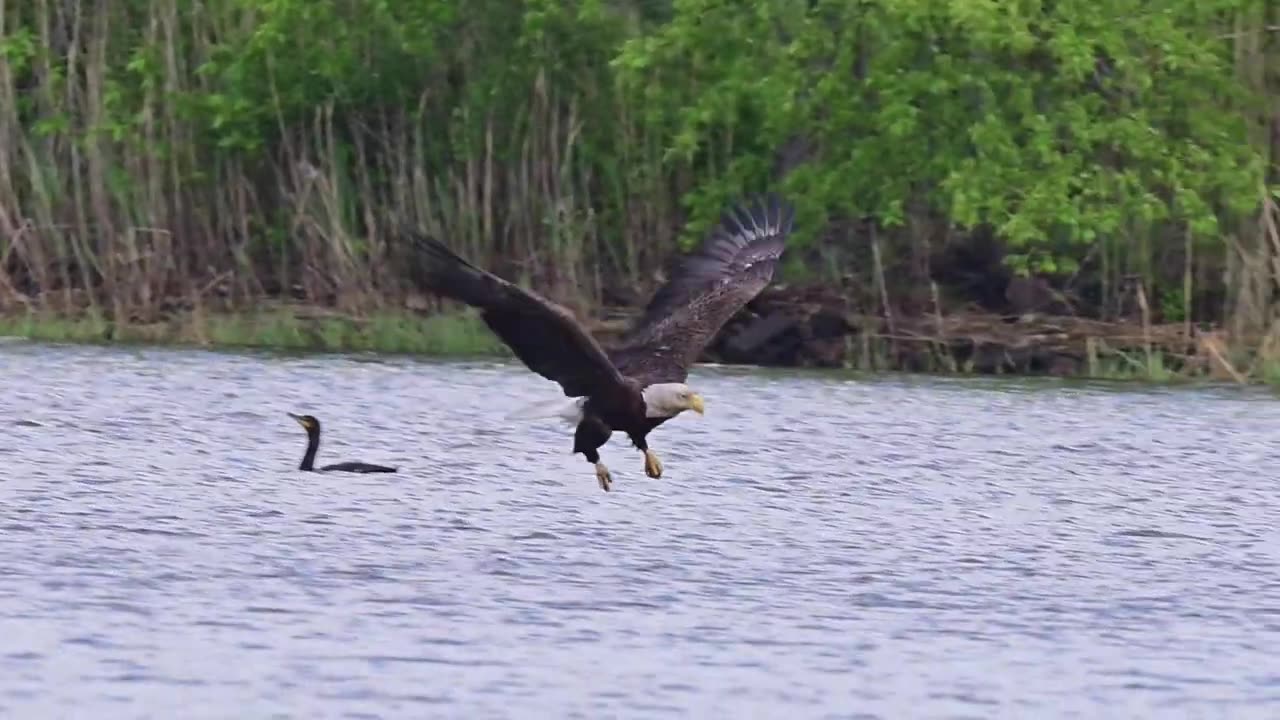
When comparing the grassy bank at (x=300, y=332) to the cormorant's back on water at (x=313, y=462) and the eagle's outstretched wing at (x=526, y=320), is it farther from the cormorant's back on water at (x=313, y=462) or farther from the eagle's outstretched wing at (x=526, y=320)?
the eagle's outstretched wing at (x=526, y=320)

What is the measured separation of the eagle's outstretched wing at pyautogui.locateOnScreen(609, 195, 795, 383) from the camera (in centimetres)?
1329

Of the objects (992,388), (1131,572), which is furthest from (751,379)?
(1131,572)

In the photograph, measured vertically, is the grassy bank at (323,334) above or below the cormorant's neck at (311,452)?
above

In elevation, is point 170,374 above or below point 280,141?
below

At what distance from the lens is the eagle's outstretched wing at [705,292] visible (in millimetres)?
13289

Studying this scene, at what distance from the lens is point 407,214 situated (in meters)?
24.5

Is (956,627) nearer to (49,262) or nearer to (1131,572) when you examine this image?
(1131,572)

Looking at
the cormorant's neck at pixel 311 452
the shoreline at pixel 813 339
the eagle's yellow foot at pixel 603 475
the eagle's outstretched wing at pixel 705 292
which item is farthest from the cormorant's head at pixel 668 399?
the shoreline at pixel 813 339

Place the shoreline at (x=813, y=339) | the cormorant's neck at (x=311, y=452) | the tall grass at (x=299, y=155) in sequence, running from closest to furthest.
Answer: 1. the cormorant's neck at (x=311, y=452)
2. the shoreline at (x=813, y=339)
3. the tall grass at (x=299, y=155)

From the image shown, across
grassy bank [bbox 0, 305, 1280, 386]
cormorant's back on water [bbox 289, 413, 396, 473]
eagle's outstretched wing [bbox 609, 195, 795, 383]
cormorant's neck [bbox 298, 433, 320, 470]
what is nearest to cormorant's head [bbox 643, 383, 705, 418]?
eagle's outstretched wing [bbox 609, 195, 795, 383]

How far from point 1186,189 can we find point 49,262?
9183mm

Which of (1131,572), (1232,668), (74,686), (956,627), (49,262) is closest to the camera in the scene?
(74,686)

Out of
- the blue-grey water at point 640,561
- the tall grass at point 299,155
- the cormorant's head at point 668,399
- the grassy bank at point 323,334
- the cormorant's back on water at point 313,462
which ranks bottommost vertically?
the blue-grey water at point 640,561

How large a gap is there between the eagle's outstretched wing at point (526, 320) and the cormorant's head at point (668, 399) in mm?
210
